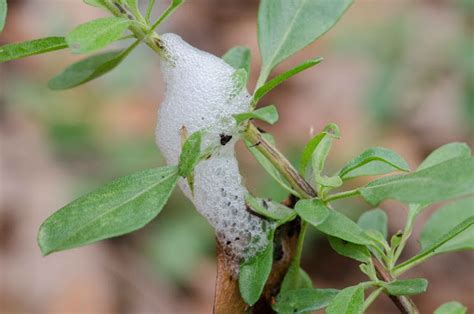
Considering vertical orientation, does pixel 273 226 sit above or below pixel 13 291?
above

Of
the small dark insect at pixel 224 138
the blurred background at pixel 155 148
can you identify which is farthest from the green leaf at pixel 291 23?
the blurred background at pixel 155 148

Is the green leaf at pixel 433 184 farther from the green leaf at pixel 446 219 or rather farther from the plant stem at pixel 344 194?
the green leaf at pixel 446 219

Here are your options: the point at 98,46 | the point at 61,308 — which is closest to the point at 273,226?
the point at 98,46

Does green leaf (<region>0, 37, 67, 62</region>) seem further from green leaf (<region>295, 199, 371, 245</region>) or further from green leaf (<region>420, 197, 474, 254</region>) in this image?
green leaf (<region>420, 197, 474, 254</region>)

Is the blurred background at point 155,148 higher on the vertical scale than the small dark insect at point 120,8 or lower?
lower

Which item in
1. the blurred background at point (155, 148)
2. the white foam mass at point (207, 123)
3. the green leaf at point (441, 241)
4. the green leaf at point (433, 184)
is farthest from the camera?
the blurred background at point (155, 148)

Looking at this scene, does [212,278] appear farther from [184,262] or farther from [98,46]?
[98,46]
